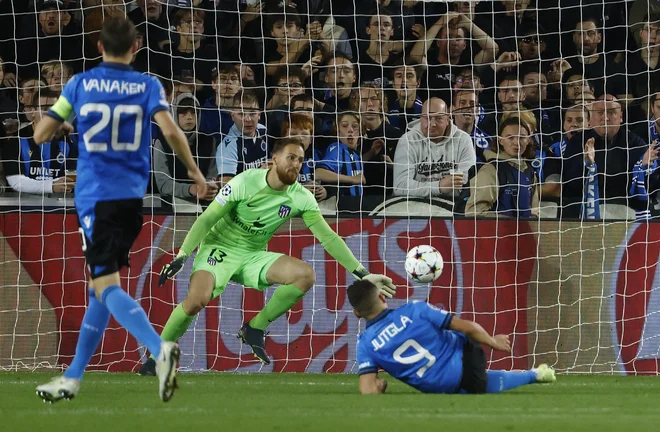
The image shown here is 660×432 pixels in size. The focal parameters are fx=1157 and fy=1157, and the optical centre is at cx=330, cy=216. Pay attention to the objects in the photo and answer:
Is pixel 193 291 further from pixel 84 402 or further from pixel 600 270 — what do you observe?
Result: pixel 600 270

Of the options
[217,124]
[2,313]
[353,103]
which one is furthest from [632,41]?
[2,313]

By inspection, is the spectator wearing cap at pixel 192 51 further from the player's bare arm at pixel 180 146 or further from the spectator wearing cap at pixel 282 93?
the player's bare arm at pixel 180 146

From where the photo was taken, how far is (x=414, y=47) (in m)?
12.2

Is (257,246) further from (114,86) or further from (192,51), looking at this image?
(114,86)

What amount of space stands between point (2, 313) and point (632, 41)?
23.5 feet

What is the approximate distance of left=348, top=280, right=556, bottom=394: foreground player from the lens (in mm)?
6781

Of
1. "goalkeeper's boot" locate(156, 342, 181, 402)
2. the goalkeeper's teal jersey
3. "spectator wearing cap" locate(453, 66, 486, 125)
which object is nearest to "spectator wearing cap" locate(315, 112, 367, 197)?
"spectator wearing cap" locate(453, 66, 486, 125)

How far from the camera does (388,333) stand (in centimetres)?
679

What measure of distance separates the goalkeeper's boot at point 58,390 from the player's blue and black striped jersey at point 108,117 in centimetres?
96

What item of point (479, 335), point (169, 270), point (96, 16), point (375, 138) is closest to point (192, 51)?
point (96, 16)

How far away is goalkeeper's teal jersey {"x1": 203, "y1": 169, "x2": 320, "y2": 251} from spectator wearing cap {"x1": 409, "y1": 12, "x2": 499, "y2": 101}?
11.5 ft

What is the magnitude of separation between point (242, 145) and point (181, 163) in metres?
0.59

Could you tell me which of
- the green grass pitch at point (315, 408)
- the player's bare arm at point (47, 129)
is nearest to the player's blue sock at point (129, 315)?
the green grass pitch at point (315, 408)

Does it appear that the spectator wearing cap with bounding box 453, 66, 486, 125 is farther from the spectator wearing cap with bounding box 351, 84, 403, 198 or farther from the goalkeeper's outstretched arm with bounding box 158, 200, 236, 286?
the goalkeeper's outstretched arm with bounding box 158, 200, 236, 286
